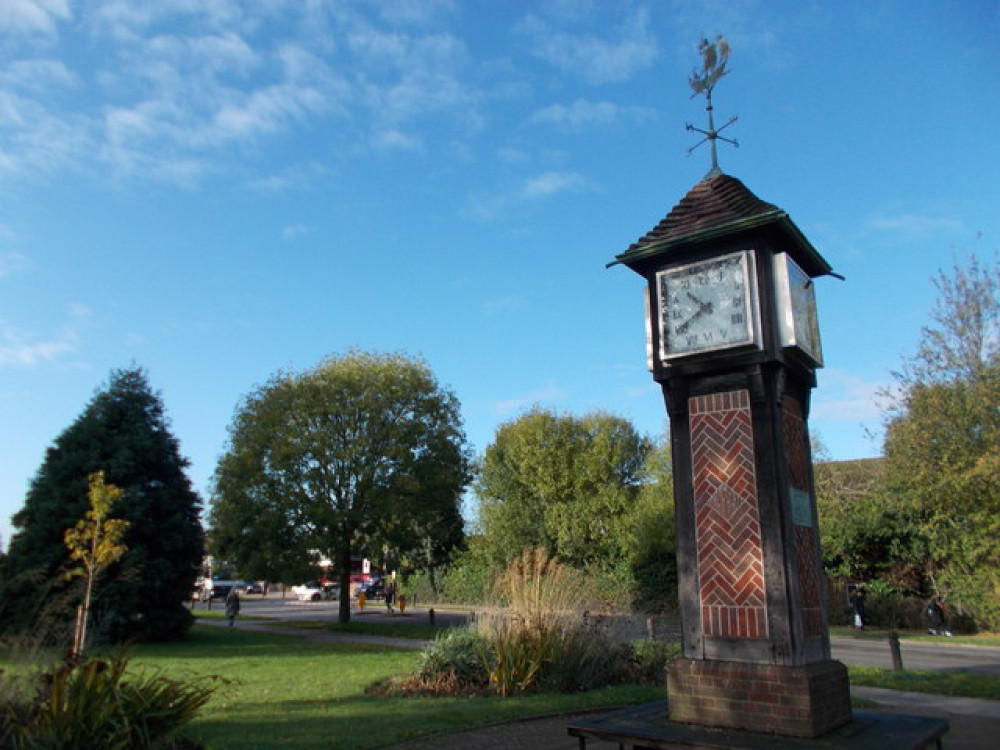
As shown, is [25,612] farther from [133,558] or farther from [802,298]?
[802,298]

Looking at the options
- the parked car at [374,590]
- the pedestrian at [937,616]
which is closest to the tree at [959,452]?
the pedestrian at [937,616]

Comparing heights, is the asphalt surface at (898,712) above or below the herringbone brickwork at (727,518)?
below

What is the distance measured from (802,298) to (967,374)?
21.9 m

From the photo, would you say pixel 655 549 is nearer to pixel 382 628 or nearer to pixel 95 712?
pixel 382 628

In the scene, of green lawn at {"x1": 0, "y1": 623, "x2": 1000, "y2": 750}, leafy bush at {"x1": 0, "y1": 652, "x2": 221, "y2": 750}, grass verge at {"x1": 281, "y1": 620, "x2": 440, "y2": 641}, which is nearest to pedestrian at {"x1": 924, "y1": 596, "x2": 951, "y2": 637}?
green lawn at {"x1": 0, "y1": 623, "x2": 1000, "y2": 750}

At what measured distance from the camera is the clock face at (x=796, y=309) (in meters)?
6.56

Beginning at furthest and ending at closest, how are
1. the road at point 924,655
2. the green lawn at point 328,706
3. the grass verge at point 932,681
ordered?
A: the road at point 924,655 → the grass verge at point 932,681 → the green lawn at point 328,706

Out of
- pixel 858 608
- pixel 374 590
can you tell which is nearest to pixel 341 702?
pixel 858 608

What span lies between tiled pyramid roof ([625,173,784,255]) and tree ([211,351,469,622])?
1919 cm

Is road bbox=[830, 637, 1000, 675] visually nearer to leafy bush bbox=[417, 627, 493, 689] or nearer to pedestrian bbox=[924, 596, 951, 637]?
pedestrian bbox=[924, 596, 951, 637]

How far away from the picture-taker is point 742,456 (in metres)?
6.37

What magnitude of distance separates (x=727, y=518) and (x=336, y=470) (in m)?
20.8

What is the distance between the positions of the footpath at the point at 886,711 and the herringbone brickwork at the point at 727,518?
2241mm

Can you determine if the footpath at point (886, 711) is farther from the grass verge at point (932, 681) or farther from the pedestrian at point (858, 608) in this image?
the pedestrian at point (858, 608)
